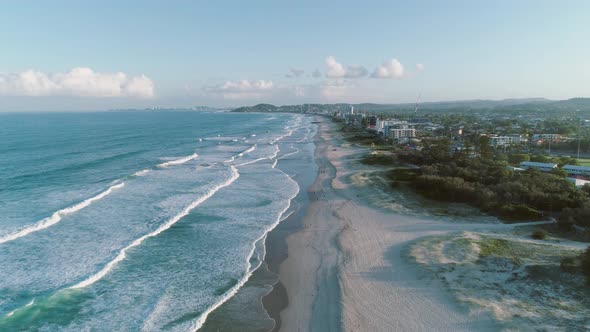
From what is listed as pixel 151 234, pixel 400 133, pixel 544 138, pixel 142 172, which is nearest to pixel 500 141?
pixel 544 138

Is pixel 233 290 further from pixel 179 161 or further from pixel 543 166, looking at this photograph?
pixel 543 166

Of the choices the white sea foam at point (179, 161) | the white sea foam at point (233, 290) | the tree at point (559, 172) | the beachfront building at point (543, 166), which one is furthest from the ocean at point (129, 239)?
the beachfront building at point (543, 166)

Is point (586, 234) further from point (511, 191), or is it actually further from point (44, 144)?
point (44, 144)

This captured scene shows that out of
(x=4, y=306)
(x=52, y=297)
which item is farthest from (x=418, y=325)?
(x=4, y=306)

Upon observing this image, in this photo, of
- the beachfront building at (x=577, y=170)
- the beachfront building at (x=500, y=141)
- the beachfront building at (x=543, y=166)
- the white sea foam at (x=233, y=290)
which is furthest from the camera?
the beachfront building at (x=500, y=141)

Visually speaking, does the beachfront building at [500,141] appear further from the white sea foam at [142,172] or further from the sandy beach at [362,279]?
the white sea foam at [142,172]

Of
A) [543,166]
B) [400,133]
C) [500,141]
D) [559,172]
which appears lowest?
[559,172]

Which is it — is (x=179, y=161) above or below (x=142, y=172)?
above
